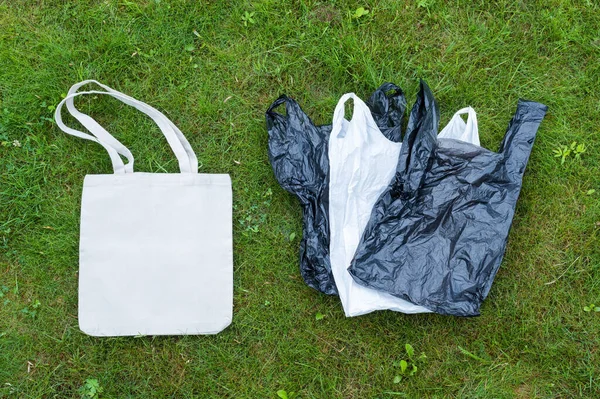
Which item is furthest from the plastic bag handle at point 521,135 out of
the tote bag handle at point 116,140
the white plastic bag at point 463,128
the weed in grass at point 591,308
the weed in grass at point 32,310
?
the weed in grass at point 32,310

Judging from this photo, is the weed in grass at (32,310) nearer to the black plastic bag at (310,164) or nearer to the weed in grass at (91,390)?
the weed in grass at (91,390)

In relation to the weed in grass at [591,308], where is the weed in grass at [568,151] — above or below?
above

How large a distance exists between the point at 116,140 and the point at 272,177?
0.74 metres

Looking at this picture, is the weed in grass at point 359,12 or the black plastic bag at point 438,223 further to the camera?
the weed in grass at point 359,12

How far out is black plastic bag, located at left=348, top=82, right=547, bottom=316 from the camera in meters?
2.18

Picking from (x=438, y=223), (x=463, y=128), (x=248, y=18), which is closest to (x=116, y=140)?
(x=248, y=18)

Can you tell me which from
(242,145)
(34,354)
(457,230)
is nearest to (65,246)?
(34,354)

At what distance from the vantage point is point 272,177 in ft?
7.86

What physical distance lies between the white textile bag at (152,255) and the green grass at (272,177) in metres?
0.10

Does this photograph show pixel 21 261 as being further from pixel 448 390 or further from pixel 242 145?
pixel 448 390

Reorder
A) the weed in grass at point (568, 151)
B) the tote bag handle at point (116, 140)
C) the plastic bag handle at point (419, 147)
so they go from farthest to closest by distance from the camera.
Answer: the weed in grass at point (568, 151) < the tote bag handle at point (116, 140) < the plastic bag handle at point (419, 147)

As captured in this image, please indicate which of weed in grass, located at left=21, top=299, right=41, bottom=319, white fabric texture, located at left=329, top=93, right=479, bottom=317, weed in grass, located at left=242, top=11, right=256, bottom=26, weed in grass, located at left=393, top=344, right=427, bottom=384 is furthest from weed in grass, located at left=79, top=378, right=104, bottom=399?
weed in grass, located at left=242, top=11, right=256, bottom=26

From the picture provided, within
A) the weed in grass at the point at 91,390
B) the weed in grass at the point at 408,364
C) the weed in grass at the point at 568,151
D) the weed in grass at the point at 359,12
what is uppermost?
the weed in grass at the point at 359,12

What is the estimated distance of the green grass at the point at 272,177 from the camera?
230cm
